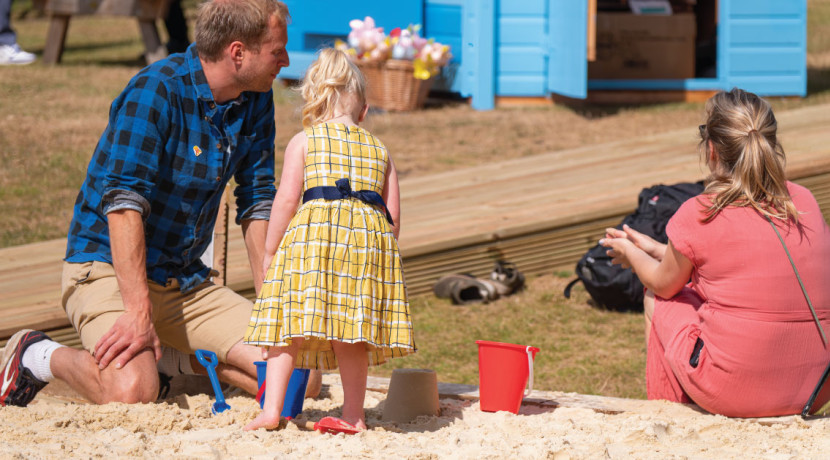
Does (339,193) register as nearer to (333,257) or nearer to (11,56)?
(333,257)

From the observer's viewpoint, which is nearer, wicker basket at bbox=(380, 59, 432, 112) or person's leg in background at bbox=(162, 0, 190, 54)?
wicker basket at bbox=(380, 59, 432, 112)

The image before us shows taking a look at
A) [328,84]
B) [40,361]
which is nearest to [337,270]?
[328,84]

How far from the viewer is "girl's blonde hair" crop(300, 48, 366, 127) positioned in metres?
2.83

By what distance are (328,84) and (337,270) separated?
539 mm

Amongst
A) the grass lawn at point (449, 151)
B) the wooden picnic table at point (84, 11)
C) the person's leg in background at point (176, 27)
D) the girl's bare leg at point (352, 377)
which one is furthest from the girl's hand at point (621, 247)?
the person's leg in background at point (176, 27)

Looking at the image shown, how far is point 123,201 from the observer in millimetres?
2979

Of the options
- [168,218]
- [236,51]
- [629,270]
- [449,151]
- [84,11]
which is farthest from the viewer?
[84,11]

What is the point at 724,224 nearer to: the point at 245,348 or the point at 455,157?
the point at 245,348

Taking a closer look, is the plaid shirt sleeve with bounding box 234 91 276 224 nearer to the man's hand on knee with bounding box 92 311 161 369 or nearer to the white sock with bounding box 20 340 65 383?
the man's hand on knee with bounding box 92 311 161 369

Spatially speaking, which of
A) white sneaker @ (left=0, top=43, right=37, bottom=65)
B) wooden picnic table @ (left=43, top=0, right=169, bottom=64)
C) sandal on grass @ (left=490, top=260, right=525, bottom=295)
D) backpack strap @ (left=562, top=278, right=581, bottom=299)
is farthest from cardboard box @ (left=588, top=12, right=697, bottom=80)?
white sneaker @ (left=0, top=43, right=37, bottom=65)

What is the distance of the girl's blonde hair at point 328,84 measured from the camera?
2830mm

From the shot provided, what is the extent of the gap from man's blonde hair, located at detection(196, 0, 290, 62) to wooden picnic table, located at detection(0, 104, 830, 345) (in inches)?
42.7

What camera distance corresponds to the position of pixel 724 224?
9.26 feet

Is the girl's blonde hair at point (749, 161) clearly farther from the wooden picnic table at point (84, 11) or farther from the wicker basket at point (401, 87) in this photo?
the wooden picnic table at point (84, 11)
